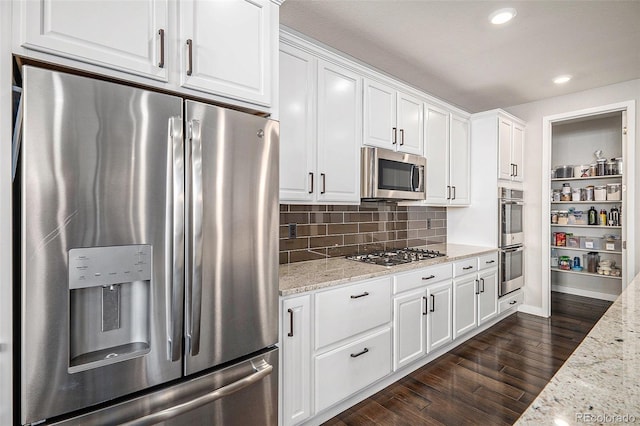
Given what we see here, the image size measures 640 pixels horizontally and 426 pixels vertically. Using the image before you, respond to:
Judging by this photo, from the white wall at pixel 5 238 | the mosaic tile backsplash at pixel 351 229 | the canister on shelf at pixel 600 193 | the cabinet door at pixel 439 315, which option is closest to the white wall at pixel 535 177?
the canister on shelf at pixel 600 193

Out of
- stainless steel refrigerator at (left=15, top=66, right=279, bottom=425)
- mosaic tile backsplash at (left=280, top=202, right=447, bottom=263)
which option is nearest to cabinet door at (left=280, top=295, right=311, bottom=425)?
stainless steel refrigerator at (left=15, top=66, right=279, bottom=425)

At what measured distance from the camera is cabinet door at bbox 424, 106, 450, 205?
3.21 metres

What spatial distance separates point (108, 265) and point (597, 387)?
1453 mm

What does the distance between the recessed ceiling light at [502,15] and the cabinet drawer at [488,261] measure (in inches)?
83.6

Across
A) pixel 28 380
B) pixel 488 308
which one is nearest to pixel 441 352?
pixel 488 308

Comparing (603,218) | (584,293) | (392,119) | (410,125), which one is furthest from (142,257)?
(584,293)

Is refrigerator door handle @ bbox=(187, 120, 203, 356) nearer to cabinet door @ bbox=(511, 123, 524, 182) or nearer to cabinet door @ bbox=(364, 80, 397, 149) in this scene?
→ cabinet door @ bbox=(364, 80, 397, 149)

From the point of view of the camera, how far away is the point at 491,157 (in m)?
3.65

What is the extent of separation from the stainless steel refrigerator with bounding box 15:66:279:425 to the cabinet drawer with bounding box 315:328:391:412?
17.5 inches

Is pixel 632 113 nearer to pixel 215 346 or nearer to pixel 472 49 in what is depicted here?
pixel 472 49

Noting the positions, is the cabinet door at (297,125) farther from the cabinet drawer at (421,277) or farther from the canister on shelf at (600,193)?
the canister on shelf at (600,193)

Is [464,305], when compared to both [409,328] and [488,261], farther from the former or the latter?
[409,328]

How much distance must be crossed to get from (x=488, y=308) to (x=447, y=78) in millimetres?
2479

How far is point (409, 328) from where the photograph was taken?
2477mm
